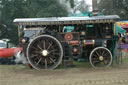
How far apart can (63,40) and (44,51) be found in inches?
45.8

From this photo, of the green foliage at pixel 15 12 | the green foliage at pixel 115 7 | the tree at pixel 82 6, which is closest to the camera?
the green foliage at pixel 15 12

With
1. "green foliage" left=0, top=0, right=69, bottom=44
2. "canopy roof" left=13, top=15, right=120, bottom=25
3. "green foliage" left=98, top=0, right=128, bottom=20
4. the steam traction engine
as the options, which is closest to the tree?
"green foliage" left=98, top=0, right=128, bottom=20

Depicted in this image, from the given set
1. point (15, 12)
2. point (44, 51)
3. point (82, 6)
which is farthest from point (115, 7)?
point (44, 51)

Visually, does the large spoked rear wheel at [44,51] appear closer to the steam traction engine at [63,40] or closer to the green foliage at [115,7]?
the steam traction engine at [63,40]

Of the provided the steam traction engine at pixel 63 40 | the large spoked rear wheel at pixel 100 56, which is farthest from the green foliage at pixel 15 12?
the large spoked rear wheel at pixel 100 56

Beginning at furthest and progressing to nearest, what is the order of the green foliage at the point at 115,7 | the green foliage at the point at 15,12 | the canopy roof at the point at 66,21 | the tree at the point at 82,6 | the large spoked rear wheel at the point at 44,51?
1. the tree at the point at 82,6
2. the green foliage at the point at 115,7
3. the green foliage at the point at 15,12
4. the canopy roof at the point at 66,21
5. the large spoked rear wheel at the point at 44,51

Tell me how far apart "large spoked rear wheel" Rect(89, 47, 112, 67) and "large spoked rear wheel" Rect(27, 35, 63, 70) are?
1645mm

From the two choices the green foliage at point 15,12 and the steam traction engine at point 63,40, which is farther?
the green foliage at point 15,12

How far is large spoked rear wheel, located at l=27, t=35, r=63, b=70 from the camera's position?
11133mm

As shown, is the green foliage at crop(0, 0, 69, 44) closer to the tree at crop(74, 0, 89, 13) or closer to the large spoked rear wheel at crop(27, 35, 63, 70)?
the large spoked rear wheel at crop(27, 35, 63, 70)

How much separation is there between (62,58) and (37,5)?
23623mm

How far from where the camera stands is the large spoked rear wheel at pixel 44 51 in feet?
36.5

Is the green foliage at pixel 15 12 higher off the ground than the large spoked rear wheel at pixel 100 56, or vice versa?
the green foliage at pixel 15 12

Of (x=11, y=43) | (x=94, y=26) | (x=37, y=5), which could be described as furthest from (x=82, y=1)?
(x=94, y=26)
